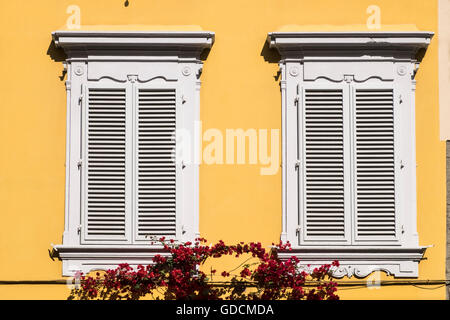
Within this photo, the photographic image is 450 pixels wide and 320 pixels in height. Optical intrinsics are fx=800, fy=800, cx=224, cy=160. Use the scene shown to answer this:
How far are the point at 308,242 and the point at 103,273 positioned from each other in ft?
6.80

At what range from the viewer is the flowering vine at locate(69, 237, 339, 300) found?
25.5 feet

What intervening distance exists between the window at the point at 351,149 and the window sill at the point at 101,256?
1.40 m

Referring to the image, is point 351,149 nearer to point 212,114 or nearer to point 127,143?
point 212,114

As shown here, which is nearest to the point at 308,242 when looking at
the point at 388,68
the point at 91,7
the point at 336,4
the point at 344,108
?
the point at 344,108

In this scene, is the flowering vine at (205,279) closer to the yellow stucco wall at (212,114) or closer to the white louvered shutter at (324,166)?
the yellow stucco wall at (212,114)

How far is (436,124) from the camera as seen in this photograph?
8.15 meters

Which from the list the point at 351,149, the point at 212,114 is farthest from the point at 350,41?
the point at 212,114

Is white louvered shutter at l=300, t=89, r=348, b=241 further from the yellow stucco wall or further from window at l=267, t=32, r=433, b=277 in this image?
the yellow stucco wall

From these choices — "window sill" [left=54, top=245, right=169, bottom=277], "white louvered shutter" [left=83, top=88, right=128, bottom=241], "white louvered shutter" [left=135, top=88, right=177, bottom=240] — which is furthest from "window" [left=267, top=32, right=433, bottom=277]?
"white louvered shutter" [left=83, top=88, right=128, bottom=241]

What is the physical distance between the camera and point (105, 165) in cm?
809

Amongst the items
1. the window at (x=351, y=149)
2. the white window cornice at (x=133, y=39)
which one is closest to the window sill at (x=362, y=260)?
the window at (x=351, y=149)
